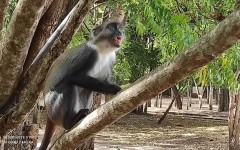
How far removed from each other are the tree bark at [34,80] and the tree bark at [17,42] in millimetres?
97

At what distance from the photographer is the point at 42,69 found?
3.20 metres

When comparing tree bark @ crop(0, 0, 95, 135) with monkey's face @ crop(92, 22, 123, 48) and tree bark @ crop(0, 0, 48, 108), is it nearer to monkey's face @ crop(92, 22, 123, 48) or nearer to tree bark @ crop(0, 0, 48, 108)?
tree bark @ crop(0, 0, 48, 108)

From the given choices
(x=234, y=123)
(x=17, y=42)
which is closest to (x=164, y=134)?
(x=234, y=123)

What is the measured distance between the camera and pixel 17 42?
9.70 ft

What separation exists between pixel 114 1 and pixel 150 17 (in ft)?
4.11

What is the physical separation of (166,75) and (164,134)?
1482 centimetres

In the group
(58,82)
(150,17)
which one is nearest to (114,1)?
(150,17)

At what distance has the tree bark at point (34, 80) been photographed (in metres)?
3.06

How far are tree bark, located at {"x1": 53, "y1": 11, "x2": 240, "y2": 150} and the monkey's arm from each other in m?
1.22

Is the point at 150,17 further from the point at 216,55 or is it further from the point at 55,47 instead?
the point at 216,55

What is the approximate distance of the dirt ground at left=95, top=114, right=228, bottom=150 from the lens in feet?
44.8

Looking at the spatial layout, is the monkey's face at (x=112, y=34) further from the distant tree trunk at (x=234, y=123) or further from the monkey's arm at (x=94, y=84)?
the distant tree trunk at (x=234, y=123)

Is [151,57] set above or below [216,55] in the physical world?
above

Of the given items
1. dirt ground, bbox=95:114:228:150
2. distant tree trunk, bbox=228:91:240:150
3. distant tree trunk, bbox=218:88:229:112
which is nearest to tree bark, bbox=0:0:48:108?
dirt ground, bbox=95:114:228:150
